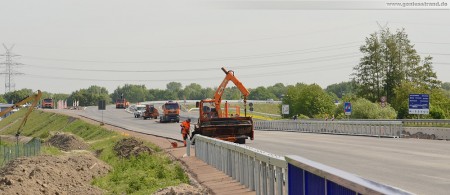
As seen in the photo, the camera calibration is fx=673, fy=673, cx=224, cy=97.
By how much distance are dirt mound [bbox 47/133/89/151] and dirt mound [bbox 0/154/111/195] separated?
834 inches

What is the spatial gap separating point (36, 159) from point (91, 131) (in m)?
48.4

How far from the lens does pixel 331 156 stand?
2792 centimetres

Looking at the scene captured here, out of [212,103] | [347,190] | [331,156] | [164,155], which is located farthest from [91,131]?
[347,190]

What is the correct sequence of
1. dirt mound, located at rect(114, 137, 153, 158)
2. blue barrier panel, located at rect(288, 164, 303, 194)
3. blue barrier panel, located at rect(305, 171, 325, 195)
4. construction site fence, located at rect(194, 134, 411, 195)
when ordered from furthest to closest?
1. dirt mound, located at rect(114, 137, 153, 158)
2. blue barrier panel, located at rect(288, 164, 303, 194)
3. blue barrier panel, located at rect(305, 171, 325, 195)
4. construction site fence, located at rect(194, 134, 411, 195)


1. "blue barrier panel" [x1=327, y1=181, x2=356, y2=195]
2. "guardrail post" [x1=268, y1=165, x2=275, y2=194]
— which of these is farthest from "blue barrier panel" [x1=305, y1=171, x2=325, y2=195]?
"guardrail post" [x1=268, y1=165, x2=275, y2=194]

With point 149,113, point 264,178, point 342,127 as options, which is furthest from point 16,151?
point 149,113

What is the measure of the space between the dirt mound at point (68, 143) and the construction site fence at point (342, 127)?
64.9 feet

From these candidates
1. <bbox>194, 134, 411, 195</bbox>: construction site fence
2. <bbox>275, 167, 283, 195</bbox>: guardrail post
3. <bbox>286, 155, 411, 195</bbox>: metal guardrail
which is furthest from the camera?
<bbox>275, 167, 283, 195</bbox>: guardrail post

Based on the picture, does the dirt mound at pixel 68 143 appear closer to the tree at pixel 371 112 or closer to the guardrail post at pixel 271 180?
the guardrail post at pixel 271 180

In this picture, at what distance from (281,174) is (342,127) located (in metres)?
43.0

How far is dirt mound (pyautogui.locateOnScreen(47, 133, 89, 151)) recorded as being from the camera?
51.7 metres

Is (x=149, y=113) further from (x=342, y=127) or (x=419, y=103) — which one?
(x=419, y=103)

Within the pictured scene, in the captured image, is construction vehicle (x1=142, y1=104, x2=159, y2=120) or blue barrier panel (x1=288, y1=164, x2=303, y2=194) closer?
blue barrier panel (x1=288, y1=164, x2=303, y2=194)

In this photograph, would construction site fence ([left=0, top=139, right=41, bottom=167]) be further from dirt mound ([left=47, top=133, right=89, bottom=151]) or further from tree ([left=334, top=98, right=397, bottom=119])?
tree ([left=334, top=98, right=397, bottom=119])
